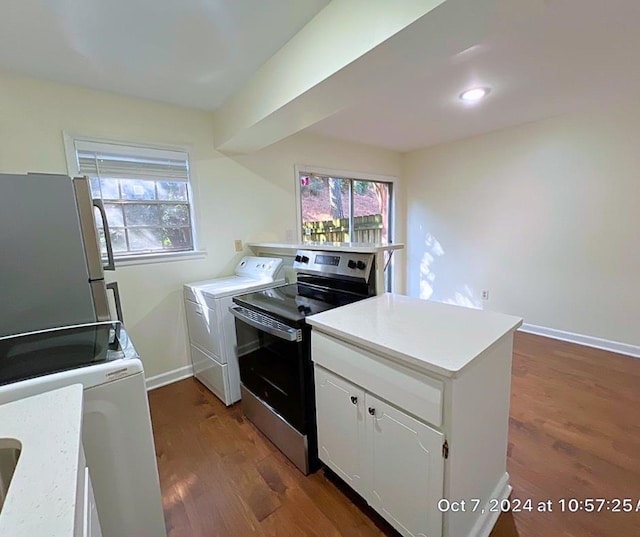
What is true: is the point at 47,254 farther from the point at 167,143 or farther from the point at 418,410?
the point at 418,410

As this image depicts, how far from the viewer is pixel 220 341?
2252 mm

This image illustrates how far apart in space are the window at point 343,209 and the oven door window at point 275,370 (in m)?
1.86

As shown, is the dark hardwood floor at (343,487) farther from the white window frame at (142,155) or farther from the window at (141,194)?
the window at (141,194)

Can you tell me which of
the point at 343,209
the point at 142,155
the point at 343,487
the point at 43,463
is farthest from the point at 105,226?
Answer: the point at 343,209

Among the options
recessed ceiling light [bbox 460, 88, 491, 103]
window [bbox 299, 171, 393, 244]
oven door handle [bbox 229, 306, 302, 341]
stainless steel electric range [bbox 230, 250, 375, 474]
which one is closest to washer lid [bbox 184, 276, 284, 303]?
stainless steel electric range [bbox 230, 250, 375, 474]

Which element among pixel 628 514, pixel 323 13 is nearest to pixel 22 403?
pixel 323 13

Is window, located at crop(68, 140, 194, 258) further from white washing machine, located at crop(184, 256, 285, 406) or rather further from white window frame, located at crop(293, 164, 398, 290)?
white window frame, located at crop(293, 164, 398, 290)

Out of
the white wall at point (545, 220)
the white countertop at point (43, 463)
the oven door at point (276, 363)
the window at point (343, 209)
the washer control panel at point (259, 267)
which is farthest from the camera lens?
the window at point (343, 209)

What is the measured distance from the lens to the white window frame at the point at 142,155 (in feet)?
7.14

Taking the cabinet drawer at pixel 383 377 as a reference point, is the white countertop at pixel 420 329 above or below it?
above

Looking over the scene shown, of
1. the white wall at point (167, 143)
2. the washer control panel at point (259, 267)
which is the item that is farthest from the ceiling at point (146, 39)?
the washer control panel at point (259, 267)

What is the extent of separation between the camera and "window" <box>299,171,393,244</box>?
3.71 m

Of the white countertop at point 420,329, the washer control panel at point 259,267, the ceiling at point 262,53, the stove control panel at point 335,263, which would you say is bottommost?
the white countertop at point 420,329

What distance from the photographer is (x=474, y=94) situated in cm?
247
